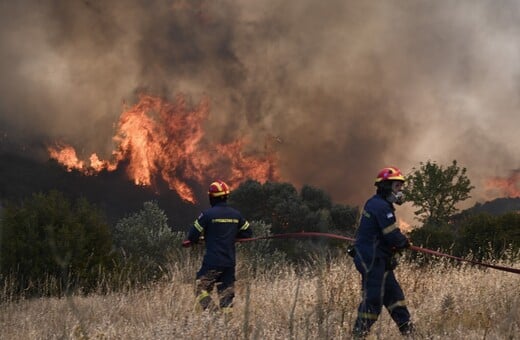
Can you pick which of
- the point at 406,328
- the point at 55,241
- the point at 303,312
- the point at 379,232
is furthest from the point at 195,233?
the point at 55,241

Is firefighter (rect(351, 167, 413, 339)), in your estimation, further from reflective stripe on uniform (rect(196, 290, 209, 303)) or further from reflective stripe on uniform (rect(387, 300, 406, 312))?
reflective stripe on uniform (rect(196, 290, 209, 303))

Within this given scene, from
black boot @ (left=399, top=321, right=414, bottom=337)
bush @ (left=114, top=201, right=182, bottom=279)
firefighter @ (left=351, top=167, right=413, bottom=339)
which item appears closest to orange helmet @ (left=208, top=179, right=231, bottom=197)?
firefighter @ (left=351, top=167, right=413, bottom=339)

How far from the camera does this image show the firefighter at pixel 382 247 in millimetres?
5418

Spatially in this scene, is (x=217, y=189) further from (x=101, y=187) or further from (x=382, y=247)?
(x=101, y=187)

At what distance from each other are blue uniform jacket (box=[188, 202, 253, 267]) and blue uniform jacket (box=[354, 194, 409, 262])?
84.7 inches

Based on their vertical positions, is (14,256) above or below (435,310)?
above

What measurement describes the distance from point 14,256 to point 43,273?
936 millimetres

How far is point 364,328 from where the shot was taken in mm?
5297

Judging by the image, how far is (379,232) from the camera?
221 inches

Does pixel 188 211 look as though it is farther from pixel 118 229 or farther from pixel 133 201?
pixel 118 229

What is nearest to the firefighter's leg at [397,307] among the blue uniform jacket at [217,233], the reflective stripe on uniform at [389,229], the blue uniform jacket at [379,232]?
the blue uniform jacket at [379,232]

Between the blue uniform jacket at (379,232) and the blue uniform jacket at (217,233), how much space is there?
2.15 meters

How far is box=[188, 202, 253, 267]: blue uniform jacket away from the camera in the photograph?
7.32m

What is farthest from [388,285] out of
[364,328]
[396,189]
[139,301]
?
[139,301]
